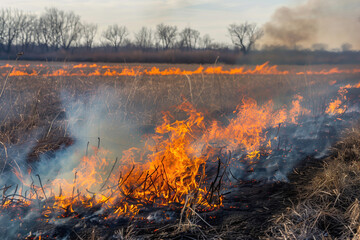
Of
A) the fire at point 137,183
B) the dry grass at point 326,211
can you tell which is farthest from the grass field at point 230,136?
the fire at point 137,183

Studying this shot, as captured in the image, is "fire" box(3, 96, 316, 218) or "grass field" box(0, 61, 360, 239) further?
"fire" box(3, 96, 316, 218)

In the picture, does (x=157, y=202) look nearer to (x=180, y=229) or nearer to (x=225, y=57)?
(x=180, y=229)

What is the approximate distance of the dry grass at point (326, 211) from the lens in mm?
3016

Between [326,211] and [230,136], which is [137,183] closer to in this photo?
[326,211]

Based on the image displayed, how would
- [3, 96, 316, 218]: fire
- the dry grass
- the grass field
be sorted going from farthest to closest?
1. [3, 96, 316, 218]: fire
2. the grass field
3. the dry grass

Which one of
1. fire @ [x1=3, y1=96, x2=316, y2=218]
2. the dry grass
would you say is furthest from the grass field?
fire @ [x1=3, y1=96, x2=316, y2=218]

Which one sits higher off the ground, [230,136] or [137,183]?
[230,136]

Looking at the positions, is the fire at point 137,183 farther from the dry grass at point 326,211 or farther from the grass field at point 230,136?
the dry grass at point 326,211

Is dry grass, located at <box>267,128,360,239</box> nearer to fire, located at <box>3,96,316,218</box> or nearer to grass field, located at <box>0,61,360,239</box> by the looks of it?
grass field, located at <box>0,61,360,239</box>

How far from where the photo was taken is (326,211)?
3373 mm

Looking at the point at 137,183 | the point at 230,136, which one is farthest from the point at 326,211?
the point at 230,136

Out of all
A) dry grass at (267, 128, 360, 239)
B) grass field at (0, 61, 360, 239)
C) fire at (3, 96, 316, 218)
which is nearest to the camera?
dry grass at (267, 128, 360, 239)

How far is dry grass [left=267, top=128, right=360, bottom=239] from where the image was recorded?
9.89ft

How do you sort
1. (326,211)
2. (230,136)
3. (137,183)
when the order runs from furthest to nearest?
(230,136), (137,183), (326,211)
